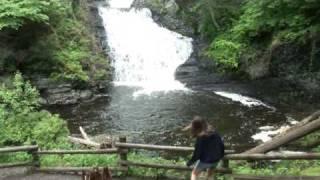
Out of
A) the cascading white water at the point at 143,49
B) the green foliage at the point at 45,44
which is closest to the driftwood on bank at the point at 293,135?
the green foliage at the point at 45,44

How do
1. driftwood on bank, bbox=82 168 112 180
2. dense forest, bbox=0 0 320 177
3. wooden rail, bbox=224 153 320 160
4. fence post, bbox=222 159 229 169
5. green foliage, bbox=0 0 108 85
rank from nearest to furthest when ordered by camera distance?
wooden rail, bbox=224 153 320 160, driftwood on bank, bbox=82 168 112 180, fence post, bbox=222 159 229 169, dense forest, bbox=0 0 320 177, green foliage, bbox=0 0 108 85

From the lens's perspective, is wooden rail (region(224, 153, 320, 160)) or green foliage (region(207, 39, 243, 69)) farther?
green foliage (region(207, 39, 243, 69))

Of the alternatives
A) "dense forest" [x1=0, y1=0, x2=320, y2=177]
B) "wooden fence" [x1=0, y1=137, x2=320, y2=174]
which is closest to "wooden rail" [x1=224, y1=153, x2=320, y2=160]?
"wooden fence" [x1=0, y1=137, x2=320, y2=174]

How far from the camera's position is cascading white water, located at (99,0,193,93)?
2925 centimetres

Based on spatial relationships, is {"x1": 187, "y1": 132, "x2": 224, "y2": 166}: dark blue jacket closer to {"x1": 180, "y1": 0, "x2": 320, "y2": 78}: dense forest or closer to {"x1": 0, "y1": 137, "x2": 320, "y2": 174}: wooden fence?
{"x1": 0, "y1": 137, "x2": 320, "y2": 174}: wooden fence

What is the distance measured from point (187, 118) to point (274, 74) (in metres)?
6.21

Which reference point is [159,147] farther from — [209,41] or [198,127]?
[209,41]

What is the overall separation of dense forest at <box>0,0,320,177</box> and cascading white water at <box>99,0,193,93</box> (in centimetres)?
126

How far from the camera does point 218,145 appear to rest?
8328 mm

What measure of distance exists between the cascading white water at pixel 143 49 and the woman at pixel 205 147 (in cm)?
1838

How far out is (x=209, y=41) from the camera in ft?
103

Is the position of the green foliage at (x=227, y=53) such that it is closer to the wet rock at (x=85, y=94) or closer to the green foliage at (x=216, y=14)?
the green foliage at (x=216, y=14)

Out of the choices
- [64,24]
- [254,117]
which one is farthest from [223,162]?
[64,24]

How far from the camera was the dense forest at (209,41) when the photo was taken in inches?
923
